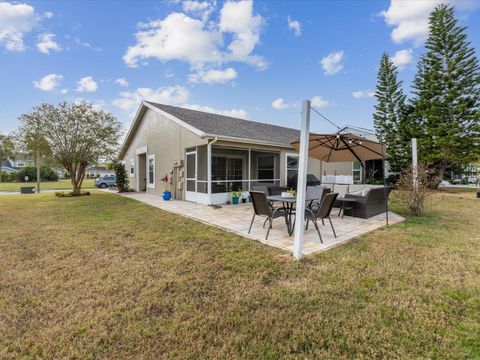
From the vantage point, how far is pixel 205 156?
10500 millimetres

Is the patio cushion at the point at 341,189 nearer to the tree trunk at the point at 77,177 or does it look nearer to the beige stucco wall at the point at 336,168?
the beige stucco wall at the point at 336,168

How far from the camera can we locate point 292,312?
8.37 ft

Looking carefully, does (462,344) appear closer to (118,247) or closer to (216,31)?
(118,247)

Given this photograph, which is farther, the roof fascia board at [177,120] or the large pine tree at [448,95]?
the large pine tree at [448,95]

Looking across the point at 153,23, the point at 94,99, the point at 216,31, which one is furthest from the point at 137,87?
the point at 216,31

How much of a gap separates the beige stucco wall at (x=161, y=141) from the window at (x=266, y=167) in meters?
4.17

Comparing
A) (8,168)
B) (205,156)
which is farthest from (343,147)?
(8,168)

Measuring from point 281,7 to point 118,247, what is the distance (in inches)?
435

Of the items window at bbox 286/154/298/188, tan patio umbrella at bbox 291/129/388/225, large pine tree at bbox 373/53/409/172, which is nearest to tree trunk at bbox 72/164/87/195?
window at bbox 286/154/298/188

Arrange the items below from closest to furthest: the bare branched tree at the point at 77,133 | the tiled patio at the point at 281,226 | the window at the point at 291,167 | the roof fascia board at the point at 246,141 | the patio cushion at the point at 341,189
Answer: the tiled patio at the point at 281,226 → the roof fascia board at the point at 246,141 → the patio cushion at the point at 341,189 → the window at the point at 291,167 → the bare branched tree at the point at 77,133

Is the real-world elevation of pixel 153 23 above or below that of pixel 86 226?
above

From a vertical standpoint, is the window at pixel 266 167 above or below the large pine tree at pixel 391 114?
below

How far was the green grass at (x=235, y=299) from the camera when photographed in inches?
81.9

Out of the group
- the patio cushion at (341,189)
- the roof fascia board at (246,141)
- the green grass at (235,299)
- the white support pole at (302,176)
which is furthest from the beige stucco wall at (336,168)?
the white support pole at (302,176)
